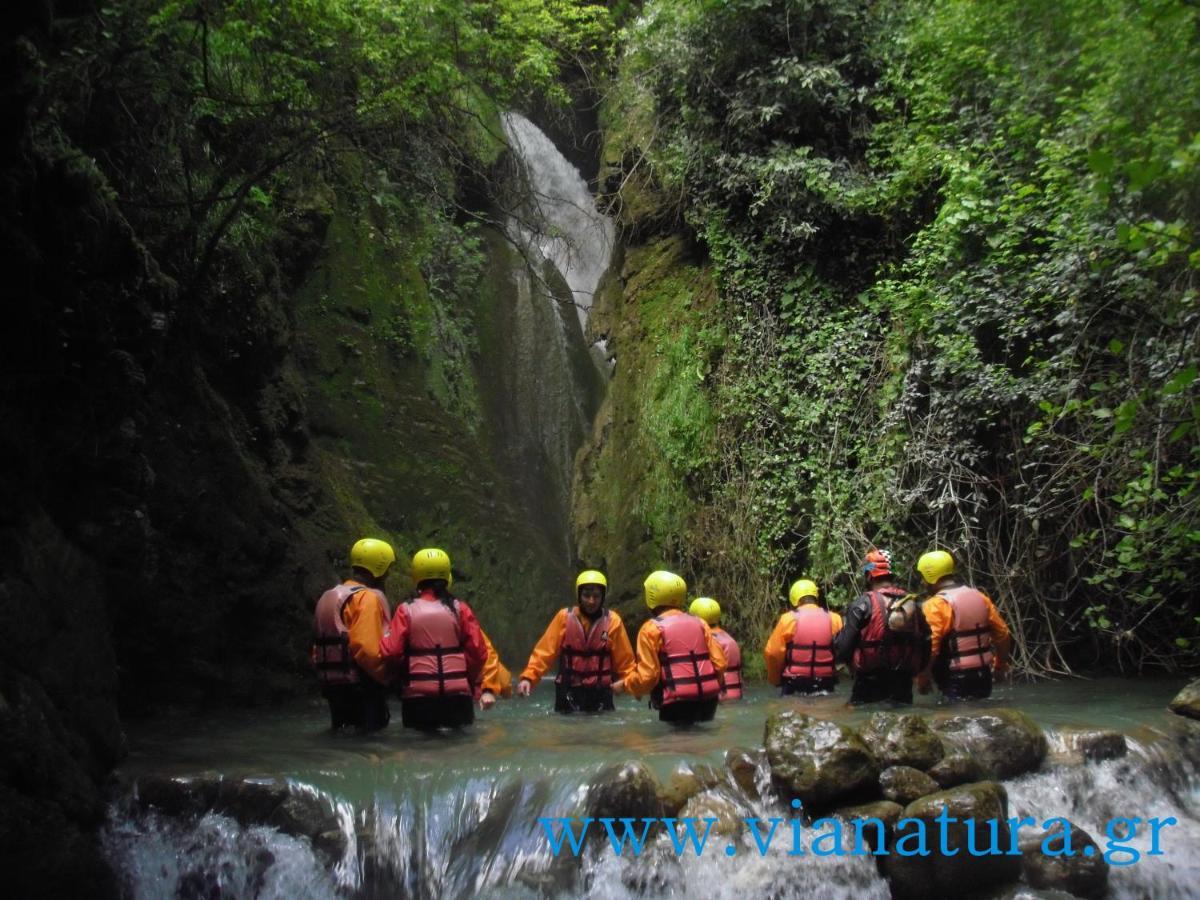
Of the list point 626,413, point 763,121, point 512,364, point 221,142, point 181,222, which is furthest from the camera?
point 512,364

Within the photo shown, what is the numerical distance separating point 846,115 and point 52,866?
12.1m

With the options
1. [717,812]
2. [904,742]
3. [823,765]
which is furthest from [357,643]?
[904,742]

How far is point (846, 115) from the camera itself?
12.8 meters

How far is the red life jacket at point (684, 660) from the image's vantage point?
7148 mm

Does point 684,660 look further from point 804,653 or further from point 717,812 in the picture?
point 804,653

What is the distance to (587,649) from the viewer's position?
27.0 feet

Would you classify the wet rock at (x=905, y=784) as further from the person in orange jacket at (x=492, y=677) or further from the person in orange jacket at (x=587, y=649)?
the person in orange jacket at (x=492, y=677)

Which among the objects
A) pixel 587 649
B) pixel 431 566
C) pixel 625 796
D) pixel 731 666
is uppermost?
pixel 431 566

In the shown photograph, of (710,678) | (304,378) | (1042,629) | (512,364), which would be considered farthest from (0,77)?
(512,364)

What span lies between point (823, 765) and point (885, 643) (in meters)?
2.38

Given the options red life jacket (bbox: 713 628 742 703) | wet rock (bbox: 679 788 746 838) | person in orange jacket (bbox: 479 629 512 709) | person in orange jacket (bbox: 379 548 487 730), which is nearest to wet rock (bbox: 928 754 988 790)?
wet rock (bbox: 679 788 746 838)

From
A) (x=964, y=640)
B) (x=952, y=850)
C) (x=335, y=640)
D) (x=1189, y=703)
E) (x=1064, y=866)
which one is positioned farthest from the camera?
(x=964, y=640)

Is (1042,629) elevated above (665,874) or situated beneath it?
elevated above

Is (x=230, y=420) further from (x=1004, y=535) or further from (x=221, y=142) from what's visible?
A: (x=1004, y=535)
